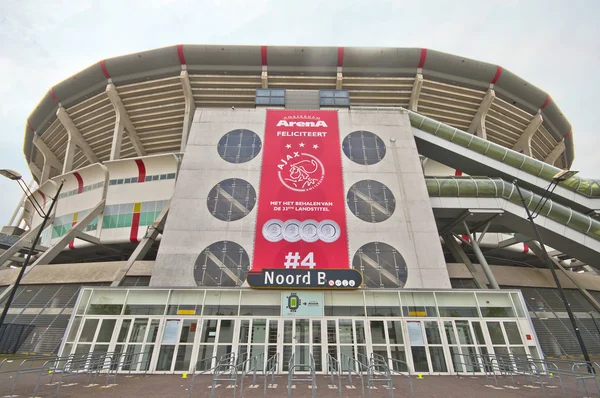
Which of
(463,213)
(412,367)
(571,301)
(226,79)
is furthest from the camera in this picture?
(226,79)

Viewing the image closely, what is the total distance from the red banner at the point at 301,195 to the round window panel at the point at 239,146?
940mm

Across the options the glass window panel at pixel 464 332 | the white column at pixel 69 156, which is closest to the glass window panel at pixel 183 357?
the glass window panel at pixel 464 332

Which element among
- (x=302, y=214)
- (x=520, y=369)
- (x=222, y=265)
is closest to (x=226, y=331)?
(x=222, y=265)

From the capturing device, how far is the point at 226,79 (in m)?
33.3

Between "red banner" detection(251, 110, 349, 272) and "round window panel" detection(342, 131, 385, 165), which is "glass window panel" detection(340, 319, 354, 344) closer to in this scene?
"red banner" detection(251, 110, 349, 272)

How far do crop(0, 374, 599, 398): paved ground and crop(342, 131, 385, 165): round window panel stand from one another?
50.6 ft

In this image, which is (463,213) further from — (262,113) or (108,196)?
(108,196)

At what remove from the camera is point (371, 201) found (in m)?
22.2

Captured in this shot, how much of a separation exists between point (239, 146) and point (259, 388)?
1784 centimetres

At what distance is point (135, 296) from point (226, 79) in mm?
24946

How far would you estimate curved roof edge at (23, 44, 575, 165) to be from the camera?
31.5m

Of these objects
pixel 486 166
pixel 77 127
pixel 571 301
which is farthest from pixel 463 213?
pixel 77 127

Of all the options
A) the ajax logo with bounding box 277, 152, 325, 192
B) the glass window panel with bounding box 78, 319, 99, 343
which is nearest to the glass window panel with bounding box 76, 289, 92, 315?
the glass window panel with bounding box 78, 319, 99, 343

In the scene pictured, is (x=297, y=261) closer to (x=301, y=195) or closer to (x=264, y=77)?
(x=301, y=195)
